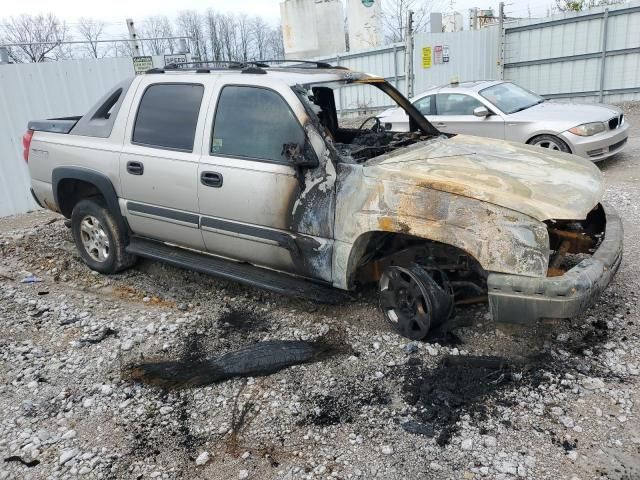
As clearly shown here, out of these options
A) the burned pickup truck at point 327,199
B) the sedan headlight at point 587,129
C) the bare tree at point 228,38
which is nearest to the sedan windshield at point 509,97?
the sedan headlight at point 587,129

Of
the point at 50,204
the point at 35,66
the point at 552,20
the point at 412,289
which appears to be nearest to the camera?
the point at 412,289

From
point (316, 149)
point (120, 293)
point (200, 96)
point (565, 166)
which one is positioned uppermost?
point (200, 96)

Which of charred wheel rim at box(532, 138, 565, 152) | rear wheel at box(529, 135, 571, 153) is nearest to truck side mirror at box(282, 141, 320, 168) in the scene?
rear wheel at box(529, 135, 571, 153)

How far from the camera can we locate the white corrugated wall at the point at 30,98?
823 centimetres

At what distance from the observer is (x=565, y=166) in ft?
12.4

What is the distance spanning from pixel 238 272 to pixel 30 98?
20.6 ft

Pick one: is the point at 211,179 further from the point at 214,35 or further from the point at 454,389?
the point at 214,35

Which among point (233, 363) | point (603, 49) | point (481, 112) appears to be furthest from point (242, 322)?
point (603, 49)

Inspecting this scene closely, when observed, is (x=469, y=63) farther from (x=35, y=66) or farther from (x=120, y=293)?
(x=120, y=293)

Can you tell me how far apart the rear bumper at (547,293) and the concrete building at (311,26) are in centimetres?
2483

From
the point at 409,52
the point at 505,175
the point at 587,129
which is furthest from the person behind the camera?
the point at 409,52

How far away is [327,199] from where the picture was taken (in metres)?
3.58

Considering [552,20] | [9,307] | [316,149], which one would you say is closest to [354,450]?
[316,149]

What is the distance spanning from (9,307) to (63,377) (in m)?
1.49
